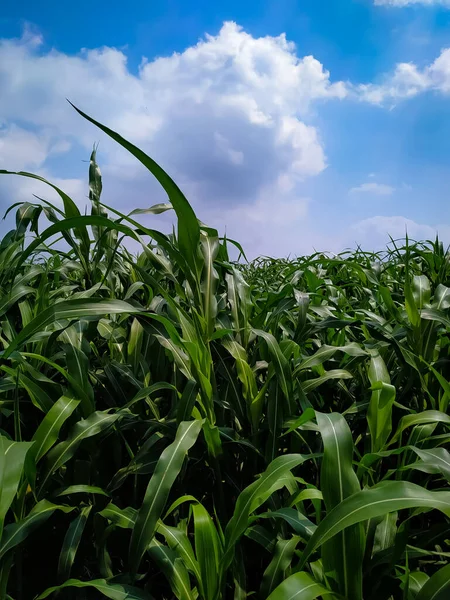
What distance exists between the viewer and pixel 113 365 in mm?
1093

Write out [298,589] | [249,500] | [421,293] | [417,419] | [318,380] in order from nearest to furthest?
[298,589] → [249,500] → [417,419] → [318,380] → [421,293]

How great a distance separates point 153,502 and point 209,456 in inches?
9.1

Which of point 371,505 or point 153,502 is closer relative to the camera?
point 371,505

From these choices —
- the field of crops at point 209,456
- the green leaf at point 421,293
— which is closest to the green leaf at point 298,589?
the field of crops at point 209,456

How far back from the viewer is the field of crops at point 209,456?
0.66 metres

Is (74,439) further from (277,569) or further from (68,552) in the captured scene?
(277,569)

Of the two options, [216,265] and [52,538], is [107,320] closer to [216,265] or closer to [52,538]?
[216,265]

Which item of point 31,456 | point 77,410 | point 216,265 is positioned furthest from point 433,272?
point 31,456

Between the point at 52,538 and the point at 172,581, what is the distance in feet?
1.21

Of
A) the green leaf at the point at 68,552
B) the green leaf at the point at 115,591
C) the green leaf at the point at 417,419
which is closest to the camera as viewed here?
the green leaf at the point at 115,591

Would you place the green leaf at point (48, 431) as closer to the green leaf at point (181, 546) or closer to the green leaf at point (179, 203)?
the green leaf at point (181, 546)

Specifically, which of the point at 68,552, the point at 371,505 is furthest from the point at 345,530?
the point at 68,552

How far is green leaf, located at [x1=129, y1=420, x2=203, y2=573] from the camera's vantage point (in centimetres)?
67

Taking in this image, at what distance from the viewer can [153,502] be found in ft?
2.23
